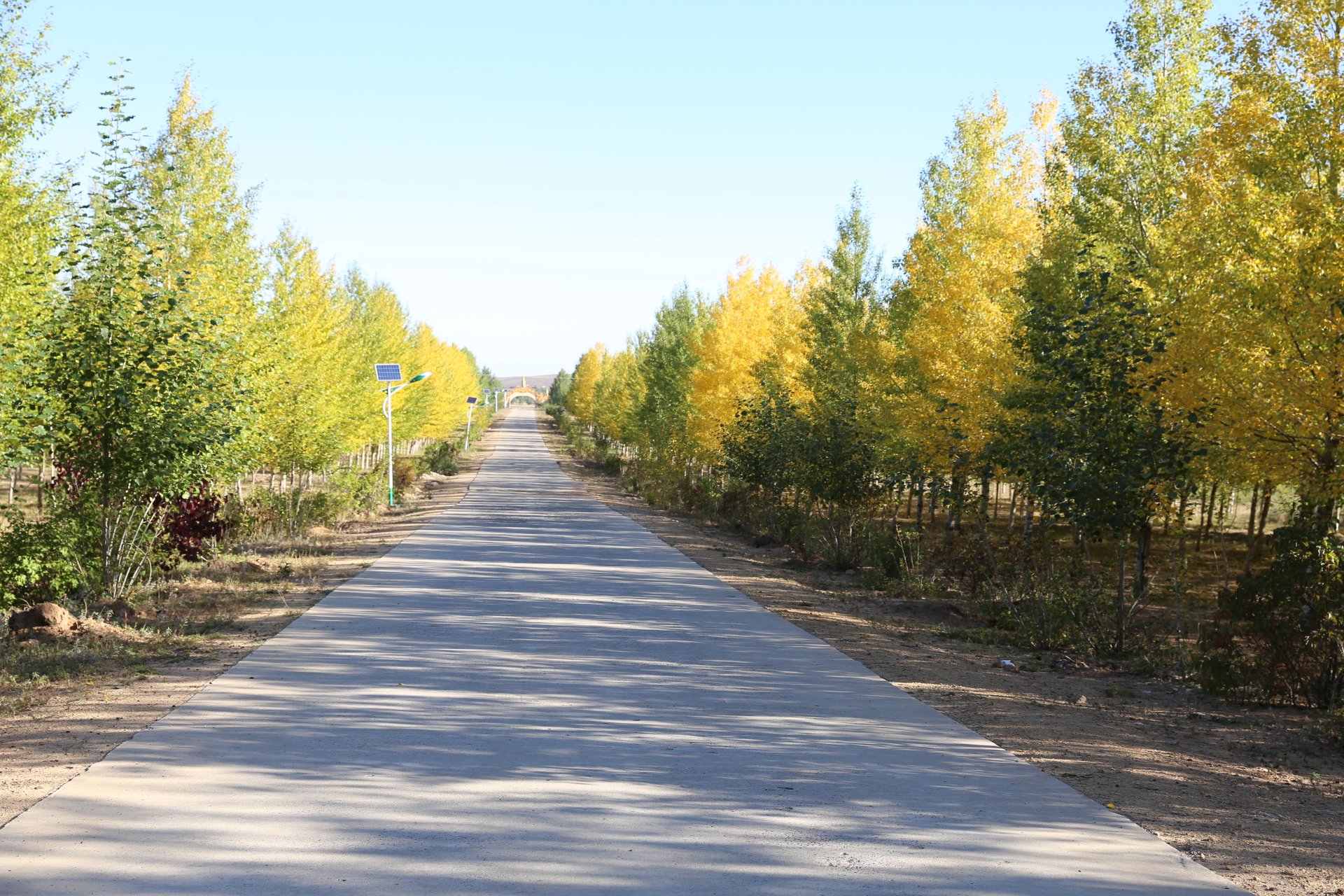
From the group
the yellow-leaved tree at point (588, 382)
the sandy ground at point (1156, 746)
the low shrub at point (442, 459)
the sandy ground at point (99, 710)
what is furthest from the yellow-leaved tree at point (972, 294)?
the yellow-leaved tree at point (588, 382)

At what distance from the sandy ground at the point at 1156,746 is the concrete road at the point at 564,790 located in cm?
32

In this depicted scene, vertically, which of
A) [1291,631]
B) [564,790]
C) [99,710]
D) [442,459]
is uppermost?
[1291,631]

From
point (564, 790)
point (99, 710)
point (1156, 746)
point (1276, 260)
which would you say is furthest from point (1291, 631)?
point (99, 710)

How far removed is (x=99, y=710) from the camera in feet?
23.8

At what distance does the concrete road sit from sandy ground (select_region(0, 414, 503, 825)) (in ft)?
0.66

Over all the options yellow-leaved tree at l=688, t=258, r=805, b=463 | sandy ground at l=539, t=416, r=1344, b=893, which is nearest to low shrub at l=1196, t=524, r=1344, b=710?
sandy ground at l=539, t=416, r=1344, b=893

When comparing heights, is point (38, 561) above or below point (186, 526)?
below

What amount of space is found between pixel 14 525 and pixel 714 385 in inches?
800

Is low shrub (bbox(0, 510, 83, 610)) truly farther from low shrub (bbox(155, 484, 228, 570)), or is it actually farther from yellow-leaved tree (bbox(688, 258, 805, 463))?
yellow-leaved tree (bbox(688, 258, 805, 463))

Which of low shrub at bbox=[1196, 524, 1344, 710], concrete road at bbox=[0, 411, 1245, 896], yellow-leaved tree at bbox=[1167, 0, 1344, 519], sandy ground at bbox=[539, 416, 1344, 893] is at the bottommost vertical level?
concrete road at bbox=[0, 411, 1245, 896]

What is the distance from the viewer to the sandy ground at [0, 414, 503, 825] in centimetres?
572

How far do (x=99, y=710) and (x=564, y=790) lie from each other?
12.9 feet

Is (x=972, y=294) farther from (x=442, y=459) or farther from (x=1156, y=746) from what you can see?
(x=442, y=459)

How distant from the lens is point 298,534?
2100 centimetres
